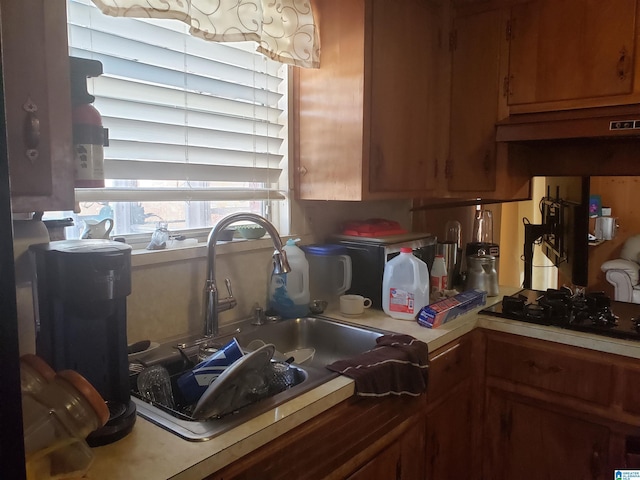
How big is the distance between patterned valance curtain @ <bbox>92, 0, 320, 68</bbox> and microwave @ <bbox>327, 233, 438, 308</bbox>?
2.29 ft

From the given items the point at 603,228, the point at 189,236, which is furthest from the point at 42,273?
the point at 603,228

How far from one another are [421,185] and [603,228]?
142 cm

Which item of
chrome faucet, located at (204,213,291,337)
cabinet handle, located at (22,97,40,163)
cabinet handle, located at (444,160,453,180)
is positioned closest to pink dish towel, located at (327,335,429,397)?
chrome faucet, located at (204,213,291,337)

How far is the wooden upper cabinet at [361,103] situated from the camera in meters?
1.80

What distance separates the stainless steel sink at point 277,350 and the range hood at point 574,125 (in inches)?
42.2

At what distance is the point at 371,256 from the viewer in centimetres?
194

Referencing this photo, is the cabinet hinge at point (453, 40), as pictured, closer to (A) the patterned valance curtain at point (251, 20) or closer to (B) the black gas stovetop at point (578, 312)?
(A) the patterned valance curtain at point (251, 20)

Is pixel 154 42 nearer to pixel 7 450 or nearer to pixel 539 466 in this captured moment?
pixel 7 450

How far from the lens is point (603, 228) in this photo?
2.88 metres

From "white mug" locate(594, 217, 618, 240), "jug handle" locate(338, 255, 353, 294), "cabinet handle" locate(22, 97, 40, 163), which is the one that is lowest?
"jug handle" locate(338, 255, 353, 294)

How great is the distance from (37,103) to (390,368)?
41.3 inches

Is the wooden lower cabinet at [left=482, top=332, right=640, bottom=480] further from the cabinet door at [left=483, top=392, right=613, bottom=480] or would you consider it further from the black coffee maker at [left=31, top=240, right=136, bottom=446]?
the black coffee maker at [left=31, top=240, right=136, bottom=446]

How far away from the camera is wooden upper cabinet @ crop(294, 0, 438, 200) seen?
1.80m

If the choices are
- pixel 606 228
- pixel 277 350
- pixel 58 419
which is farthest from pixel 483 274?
pixel 58 419
